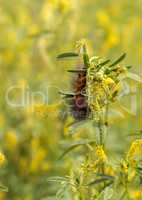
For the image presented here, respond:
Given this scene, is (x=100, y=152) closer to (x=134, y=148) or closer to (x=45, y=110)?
(x=134, y=148)

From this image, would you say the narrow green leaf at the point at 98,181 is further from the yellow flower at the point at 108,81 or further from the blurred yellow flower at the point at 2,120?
the blurred yellow flower at the point at 2,120

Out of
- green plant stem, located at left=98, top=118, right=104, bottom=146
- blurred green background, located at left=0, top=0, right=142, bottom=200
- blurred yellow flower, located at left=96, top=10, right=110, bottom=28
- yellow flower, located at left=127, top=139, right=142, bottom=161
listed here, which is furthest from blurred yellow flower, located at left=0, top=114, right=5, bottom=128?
yellow flower, located at left=127, top=139, right=142, bottom=161

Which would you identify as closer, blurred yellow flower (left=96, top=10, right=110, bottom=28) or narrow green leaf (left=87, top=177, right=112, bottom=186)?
narrow green leaf (left=87, top=177, right=112, bottom=186)

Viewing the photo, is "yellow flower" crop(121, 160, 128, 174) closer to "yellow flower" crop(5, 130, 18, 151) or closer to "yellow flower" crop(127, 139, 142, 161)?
"yellow flower" crop(127, 139, 142, 161)

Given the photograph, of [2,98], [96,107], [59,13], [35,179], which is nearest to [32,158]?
[35,179]

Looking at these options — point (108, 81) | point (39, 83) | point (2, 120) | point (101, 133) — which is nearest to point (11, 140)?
point (2, 120)

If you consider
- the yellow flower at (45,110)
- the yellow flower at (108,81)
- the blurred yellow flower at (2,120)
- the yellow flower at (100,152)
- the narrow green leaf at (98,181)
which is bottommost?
the narrow green leaf at (98,181)

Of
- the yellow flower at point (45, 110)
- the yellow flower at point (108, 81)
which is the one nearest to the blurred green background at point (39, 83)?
the yellow flower at point (45, 110)

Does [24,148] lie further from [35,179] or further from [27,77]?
[27,77]
